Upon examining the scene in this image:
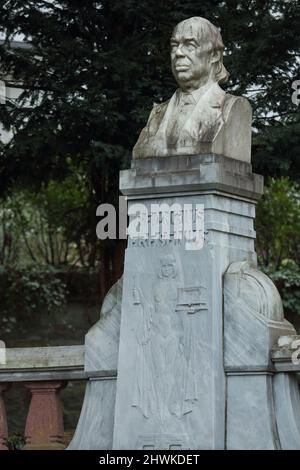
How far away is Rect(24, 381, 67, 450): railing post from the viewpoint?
9406 millimetres

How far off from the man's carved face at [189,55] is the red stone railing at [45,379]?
2213 mm

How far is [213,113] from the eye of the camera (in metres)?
8.85

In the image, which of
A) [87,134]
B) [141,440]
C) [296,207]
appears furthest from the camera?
[296,207]

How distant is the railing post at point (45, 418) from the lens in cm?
941

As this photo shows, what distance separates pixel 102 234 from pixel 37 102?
169 centimetres

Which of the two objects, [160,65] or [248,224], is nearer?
[248,224]

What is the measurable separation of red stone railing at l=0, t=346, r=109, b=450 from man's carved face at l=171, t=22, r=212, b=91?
221 cm

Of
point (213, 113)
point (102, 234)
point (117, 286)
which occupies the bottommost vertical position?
point (117, 286)

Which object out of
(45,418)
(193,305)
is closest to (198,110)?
(193,305)

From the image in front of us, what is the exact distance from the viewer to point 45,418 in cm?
942

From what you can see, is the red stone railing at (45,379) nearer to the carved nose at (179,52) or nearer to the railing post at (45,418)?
the railing post at (45,418)

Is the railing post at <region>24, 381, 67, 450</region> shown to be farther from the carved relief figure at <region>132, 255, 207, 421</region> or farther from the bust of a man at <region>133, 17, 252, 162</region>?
the bust of a man at <region>133, 17, 252, 162</region>

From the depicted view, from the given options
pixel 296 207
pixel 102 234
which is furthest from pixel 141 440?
pixel 296 207
